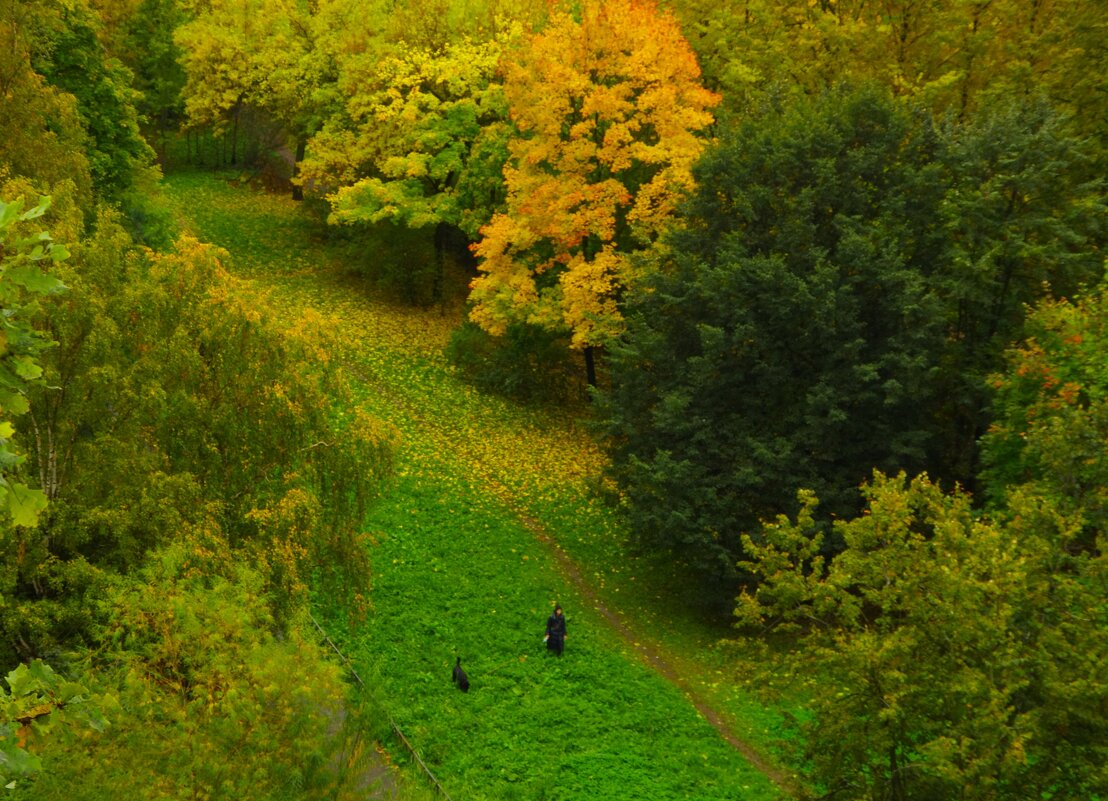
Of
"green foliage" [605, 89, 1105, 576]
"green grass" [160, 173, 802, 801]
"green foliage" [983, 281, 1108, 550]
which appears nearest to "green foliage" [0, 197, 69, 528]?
"green grass" [160, 173, 802, 801]

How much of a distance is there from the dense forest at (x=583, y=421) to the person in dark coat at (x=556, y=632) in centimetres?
33

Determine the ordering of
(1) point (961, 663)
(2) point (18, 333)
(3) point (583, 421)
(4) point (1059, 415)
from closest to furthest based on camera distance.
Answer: (2) point (18, 333) → (1) point (961, 663) → (4) point (1059, 415) → (3) point (583, 421)

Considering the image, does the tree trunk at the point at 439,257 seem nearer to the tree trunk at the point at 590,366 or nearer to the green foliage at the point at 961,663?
the tree trunk at the point at 590,366

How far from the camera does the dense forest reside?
11.5m

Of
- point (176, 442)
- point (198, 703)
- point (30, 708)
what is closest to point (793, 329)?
point (176, 442)

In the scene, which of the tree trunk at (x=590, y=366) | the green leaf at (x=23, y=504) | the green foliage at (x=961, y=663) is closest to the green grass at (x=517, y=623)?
the tree trunk at (x=590, y=366)

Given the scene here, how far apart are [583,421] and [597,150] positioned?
883cm

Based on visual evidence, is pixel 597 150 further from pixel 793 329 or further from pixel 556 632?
pixel 556 632

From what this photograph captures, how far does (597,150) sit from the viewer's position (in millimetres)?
28125

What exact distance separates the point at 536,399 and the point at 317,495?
16393mm

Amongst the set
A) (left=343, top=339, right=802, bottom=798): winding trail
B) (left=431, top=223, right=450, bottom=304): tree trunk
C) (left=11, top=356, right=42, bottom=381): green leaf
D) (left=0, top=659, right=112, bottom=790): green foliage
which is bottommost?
(left=343, top=339, right=802, bottom=798): winding trail

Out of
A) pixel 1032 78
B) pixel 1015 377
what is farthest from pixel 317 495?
pixel 1032 78

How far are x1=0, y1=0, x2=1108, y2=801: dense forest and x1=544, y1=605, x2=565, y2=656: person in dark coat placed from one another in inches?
13.0

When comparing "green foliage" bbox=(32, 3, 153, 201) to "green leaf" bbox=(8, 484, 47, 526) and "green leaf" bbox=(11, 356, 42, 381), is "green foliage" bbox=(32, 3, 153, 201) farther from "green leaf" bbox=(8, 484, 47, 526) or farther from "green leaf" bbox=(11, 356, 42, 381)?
"green leaf" bbox=(8, 484, 47, 526)
